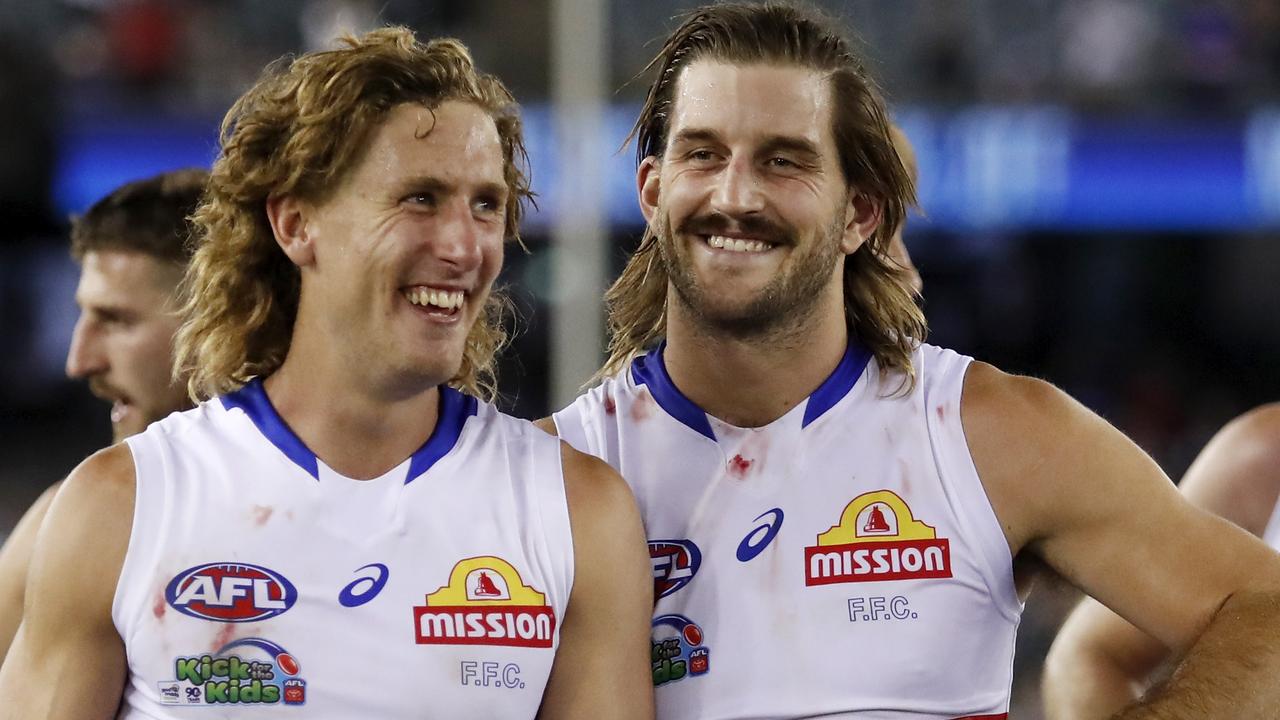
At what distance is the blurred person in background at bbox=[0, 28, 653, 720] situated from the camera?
2633mm

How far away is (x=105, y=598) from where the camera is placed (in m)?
2.61

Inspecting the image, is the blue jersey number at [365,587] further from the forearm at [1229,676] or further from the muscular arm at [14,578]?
the forearm at [1229,676]

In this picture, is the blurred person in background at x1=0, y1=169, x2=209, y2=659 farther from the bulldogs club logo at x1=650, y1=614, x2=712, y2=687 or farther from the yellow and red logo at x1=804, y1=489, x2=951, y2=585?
the yellow and red logo at x1=804, y1=489, x2=951, y2=585

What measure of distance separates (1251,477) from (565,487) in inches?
68.7

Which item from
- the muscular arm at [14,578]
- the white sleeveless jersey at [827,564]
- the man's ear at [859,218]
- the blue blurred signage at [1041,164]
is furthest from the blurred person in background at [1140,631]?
the blue blurred signage at [1041,164]

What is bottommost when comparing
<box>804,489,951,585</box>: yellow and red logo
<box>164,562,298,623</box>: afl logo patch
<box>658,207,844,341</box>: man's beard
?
<box>164,562,298,623</box>: afl logo patch

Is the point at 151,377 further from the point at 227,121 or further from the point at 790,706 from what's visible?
the point at 790,706

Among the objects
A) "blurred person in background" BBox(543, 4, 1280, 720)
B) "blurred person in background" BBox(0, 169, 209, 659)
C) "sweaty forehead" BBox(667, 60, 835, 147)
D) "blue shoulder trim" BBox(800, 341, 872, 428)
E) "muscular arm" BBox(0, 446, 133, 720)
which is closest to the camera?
"muscular arm" BBox(0, 446, 133, 720)

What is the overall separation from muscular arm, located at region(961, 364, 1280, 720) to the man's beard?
0.37m

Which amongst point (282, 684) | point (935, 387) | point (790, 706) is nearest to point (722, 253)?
point (935, 387)

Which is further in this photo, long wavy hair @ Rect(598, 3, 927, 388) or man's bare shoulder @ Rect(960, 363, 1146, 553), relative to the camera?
long wavy hair @ Rect(598, 3, 927, 388)

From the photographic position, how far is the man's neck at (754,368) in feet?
10.3

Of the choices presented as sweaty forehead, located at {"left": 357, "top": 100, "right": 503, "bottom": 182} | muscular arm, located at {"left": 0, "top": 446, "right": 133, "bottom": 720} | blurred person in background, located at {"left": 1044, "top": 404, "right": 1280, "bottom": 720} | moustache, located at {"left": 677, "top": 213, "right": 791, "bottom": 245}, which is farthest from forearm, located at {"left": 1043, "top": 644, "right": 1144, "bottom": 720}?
muscular arm, located at {"left": 0, "top": 446, "right": 133, "bottom": 720}

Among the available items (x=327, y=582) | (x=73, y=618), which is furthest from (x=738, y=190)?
(x=73, y=618)
